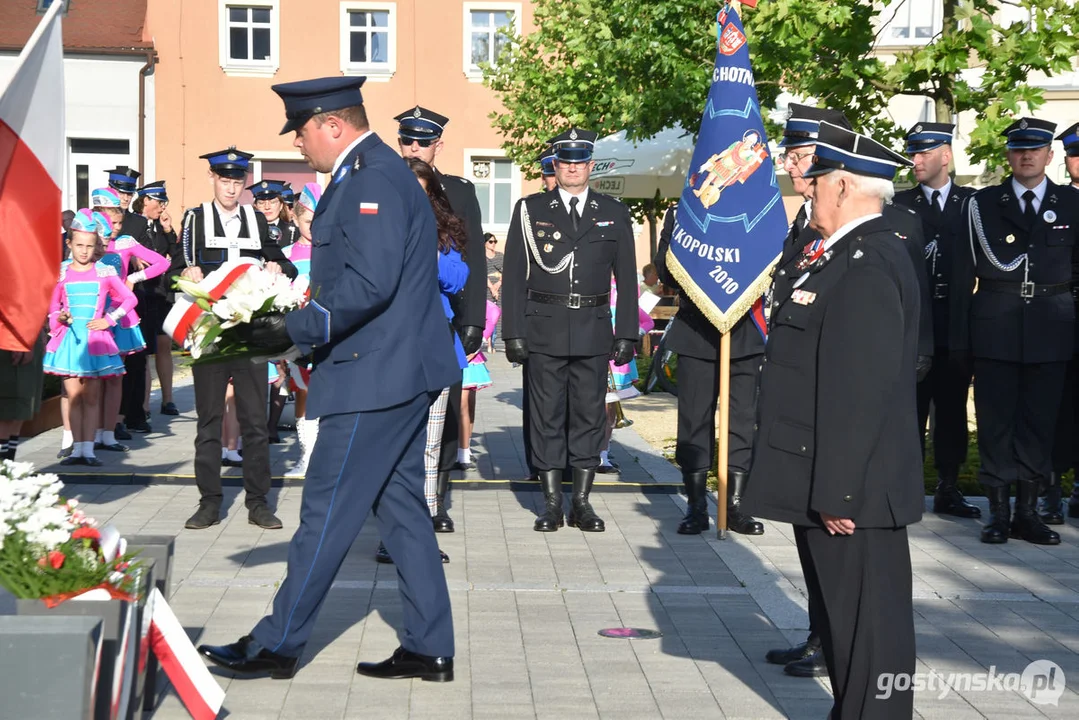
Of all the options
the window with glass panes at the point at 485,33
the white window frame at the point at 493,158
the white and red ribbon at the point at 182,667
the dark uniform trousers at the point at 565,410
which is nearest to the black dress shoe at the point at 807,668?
the white and red ribbon at the point at 182,667

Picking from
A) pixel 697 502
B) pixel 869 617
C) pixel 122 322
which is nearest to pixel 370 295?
pixel 869 617

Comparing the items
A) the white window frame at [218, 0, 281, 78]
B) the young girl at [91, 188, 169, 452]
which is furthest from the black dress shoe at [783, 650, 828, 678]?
the white window frame at [218, 0, 281, 78]

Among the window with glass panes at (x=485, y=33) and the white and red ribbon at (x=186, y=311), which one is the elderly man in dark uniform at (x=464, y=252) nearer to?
the white and red ribbon at (x=186, y=311)

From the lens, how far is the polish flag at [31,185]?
18.6 ft

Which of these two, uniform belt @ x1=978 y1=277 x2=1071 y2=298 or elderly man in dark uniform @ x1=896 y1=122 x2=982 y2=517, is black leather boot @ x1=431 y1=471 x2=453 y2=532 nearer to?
elderly man in dark uniform @ x1=896 y1=122 x2=982 y2=517

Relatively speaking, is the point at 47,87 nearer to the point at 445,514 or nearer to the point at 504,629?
the point at 504,629

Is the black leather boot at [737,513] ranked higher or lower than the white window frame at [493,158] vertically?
lower

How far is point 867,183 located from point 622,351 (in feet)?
14.5

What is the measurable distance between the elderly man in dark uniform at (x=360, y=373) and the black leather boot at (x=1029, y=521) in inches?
175

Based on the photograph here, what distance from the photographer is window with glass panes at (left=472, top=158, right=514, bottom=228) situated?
1421 inches

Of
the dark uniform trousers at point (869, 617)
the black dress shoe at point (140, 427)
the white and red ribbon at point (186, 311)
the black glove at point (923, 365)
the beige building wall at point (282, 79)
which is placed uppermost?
the beige building wall at point (282, 79)

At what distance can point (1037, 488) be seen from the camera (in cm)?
882

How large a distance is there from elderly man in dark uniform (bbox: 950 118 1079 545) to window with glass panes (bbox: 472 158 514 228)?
1089 inches

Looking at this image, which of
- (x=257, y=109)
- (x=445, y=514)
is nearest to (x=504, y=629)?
(x=445, y=514)
